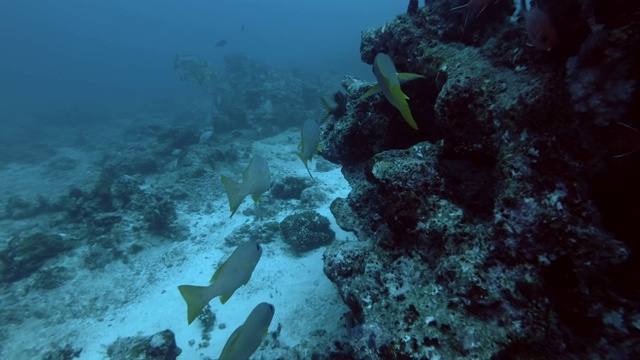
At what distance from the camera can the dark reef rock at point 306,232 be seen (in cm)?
748

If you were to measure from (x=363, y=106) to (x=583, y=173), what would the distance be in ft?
10.7

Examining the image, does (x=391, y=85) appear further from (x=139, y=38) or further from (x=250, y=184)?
(x=139, y=38)

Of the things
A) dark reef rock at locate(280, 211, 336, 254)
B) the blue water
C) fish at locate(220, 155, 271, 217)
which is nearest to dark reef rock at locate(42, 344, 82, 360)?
dark reef rock at locate(280, 211, 336, 254)

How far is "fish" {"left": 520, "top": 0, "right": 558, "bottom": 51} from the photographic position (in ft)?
6.99

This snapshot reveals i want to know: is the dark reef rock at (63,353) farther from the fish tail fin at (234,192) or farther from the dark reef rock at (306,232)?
the fish tail fin at (234,192)

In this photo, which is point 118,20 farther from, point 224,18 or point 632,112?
point 632,112

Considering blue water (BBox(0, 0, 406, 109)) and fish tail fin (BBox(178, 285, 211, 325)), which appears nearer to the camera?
fish tail fin (BBox(178, 285, 211, 325))

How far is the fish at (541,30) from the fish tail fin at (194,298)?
3.57 meters

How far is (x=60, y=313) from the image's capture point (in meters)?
6.88

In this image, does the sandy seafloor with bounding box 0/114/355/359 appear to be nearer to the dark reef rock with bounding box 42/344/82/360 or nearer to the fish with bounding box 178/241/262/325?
the dark reef rock with bounding box 42/344/82/360

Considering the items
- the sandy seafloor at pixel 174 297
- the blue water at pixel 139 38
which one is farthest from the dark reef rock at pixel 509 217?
the blue water at pixel 139 38

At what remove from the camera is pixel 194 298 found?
3.09 m

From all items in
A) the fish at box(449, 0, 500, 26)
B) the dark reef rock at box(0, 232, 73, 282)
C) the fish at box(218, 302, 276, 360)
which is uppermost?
the dark reef rock at box(0, 232, 73, 282)

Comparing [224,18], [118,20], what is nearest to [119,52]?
[118,20]
